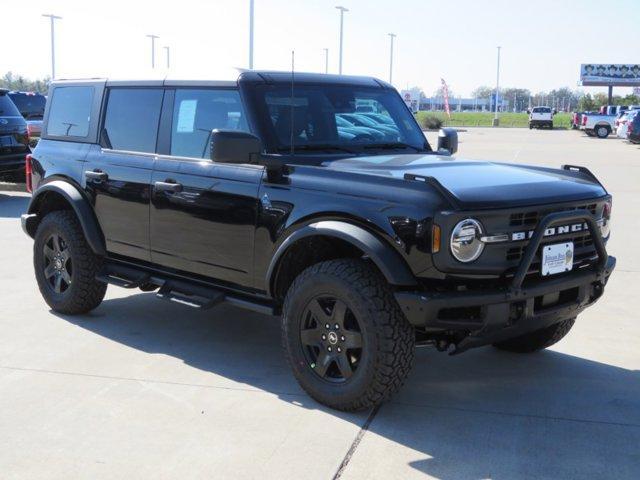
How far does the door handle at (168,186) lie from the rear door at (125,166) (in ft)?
0.43

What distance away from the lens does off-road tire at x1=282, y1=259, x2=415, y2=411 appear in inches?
155

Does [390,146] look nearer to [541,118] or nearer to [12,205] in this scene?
[12,205]

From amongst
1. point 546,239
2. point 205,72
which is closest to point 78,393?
point 205,72

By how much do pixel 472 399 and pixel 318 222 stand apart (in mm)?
1338

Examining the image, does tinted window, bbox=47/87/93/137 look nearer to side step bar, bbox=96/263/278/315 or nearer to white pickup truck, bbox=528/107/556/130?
side step bar, bbox=96/263/278/315

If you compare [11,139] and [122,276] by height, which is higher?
[11,139]

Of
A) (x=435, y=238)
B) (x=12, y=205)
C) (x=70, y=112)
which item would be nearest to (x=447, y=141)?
(x=435, y=238)

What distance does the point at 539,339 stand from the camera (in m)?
5.12

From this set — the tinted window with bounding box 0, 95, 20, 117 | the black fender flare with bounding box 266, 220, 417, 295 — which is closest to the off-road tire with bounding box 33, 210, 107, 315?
the black fender flare with bounding box 266, 220, 417, 295

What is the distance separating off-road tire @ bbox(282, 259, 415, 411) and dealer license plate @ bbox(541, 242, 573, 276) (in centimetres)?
76

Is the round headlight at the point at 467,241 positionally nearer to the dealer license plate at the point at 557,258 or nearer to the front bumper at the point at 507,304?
the front bumper at the point at 507,304

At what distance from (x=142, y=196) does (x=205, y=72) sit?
0.92m

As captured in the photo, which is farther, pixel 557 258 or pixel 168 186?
pixel 168 186

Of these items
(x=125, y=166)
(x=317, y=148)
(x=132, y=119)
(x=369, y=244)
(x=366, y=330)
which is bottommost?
(x=366, y=330)
